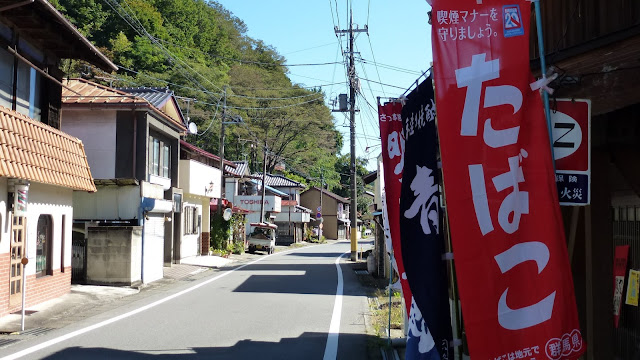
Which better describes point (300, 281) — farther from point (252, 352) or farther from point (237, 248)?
point (237, 248)

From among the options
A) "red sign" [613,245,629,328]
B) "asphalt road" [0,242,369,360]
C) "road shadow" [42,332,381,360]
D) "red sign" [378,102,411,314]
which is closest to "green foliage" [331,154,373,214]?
"asphalt road" [0,242,369,360]

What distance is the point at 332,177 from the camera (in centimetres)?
8669

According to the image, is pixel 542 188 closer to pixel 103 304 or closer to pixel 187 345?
pixel 187 345

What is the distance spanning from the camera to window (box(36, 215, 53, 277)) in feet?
48.2

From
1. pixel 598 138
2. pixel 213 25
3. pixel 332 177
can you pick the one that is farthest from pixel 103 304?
pixel 332 177

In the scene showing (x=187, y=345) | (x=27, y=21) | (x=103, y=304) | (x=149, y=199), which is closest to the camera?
(x=187, y=345)

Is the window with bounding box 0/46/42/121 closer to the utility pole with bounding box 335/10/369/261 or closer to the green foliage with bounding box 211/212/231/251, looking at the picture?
the utility pole with bounding box 335/10/369/261

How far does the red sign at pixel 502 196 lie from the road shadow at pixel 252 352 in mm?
5875

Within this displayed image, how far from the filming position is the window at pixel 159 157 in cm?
2338

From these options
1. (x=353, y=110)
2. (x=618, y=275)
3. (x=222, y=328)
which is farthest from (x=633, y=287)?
(x=353, y=110)

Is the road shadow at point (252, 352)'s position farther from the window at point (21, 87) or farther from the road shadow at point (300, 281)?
the road shadow at point (300, 281)

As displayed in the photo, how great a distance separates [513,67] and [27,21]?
13.2 m

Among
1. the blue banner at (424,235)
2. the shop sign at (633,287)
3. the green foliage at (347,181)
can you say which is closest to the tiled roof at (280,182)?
the green foliage at (347,181)

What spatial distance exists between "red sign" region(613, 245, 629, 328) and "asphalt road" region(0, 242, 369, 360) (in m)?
4.63
